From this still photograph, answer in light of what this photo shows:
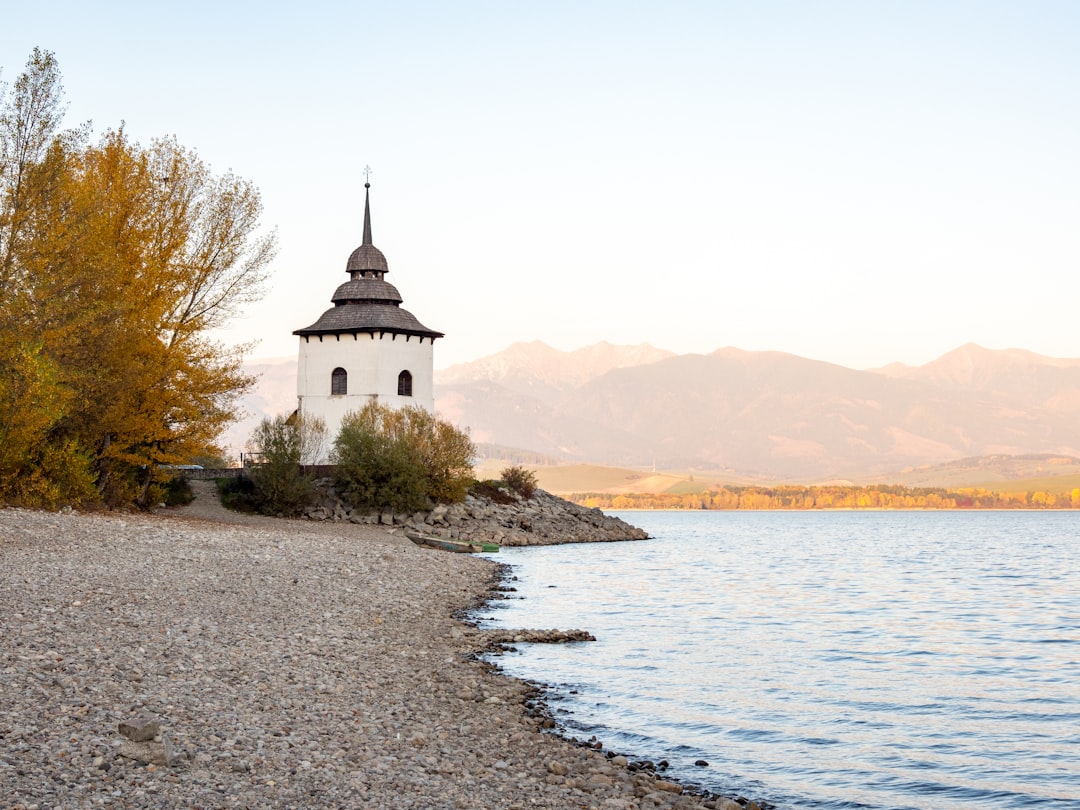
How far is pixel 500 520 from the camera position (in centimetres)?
6103

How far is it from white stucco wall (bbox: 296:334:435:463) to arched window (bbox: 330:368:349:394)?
230mm

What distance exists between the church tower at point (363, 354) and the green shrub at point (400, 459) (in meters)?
1.70

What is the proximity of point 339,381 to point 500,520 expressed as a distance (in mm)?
12472

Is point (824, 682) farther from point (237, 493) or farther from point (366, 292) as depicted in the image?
point (366, 292)

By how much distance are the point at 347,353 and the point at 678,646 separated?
39.6 meters

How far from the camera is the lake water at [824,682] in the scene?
13266 mm

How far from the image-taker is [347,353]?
59.5 metres

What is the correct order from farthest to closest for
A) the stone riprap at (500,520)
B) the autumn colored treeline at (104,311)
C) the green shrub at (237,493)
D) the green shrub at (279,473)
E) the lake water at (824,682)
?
1. the stone riprap at (500,520)
2. the green shrub at (279,473)
3. the green shrub at (237,493)
4. the autumn colored treeline at (104,311)
5. the lake water at (824,682)

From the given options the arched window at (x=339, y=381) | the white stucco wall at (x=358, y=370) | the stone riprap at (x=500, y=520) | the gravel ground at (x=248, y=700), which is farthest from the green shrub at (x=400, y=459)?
the gravel ground at (x=248, y=700)

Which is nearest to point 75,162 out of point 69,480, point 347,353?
point 69,480

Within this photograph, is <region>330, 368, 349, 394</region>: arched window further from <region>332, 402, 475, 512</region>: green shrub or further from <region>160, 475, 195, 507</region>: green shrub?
<region>160, 475, 195, 507</region>: green shrub

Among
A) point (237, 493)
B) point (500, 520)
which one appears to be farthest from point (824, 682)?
point (500, 520)

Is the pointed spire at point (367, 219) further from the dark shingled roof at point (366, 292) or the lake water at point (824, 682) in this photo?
the lake water at point (824, 682)

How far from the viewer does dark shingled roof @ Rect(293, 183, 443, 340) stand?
194 feet
